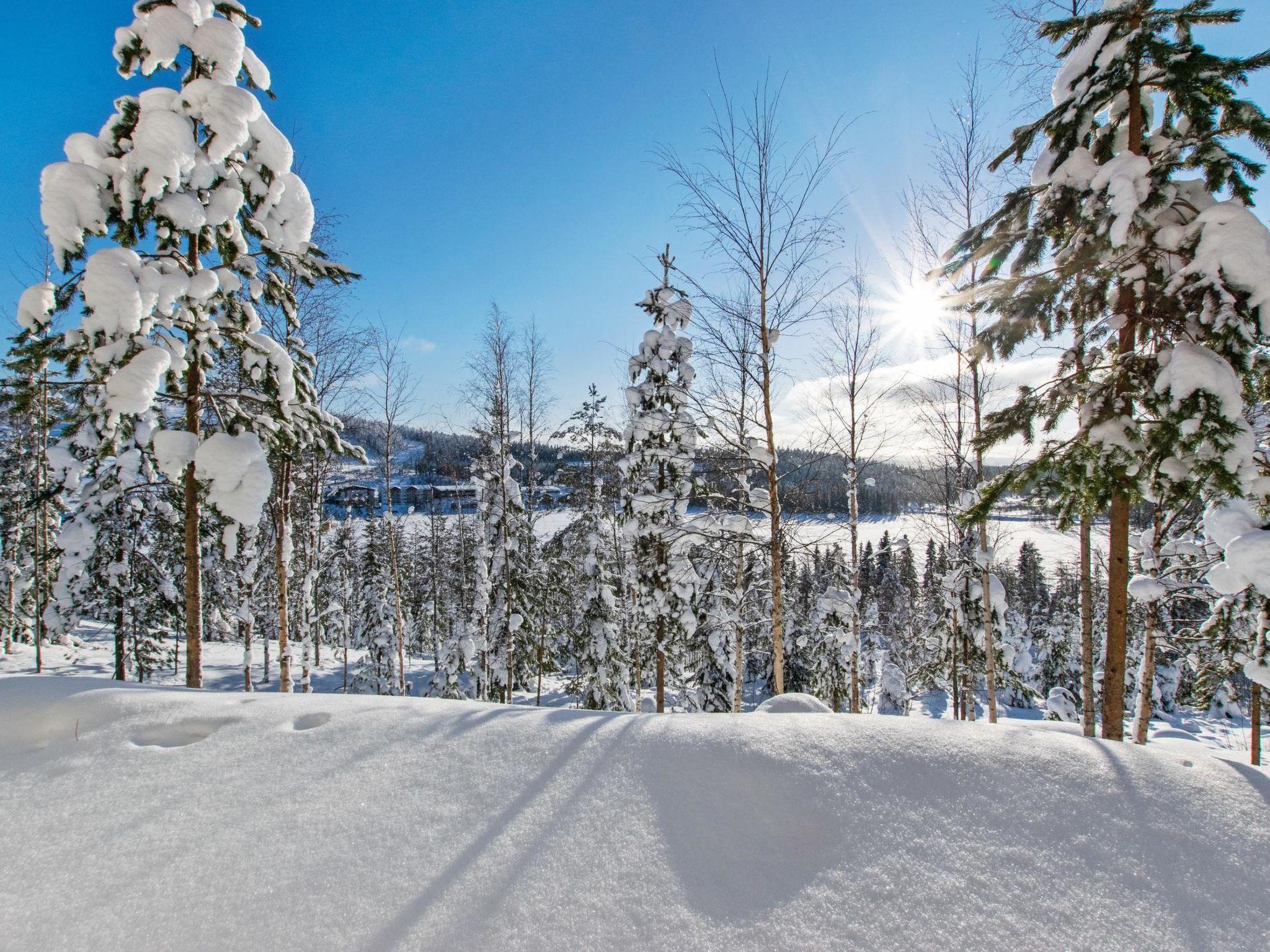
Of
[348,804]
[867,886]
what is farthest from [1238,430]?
[348,804]

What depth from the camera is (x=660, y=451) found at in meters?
10.5

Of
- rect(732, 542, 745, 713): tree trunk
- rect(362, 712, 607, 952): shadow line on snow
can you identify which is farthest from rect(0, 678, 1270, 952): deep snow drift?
rect(732, 542, 745, 713): tree trunk

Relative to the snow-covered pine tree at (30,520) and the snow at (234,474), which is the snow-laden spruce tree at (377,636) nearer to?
the snow-covered pine tree at (30,520)

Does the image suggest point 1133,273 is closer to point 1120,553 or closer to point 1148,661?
point 1120,553

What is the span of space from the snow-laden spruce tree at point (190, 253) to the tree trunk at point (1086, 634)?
1022cm

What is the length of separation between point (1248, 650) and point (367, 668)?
91.9ft

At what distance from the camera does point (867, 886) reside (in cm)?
256

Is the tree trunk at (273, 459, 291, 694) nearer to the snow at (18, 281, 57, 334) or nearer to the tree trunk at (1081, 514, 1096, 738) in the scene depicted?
the snow at (18, 281, 57, 334)

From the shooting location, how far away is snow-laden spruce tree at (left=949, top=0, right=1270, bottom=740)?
15.1 ft

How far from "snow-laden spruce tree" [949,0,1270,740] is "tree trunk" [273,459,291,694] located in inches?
417

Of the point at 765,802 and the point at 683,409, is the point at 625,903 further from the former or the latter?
the point at 683,409

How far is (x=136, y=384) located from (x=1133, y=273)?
960cm

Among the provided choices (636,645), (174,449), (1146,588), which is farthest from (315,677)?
(1146,588)

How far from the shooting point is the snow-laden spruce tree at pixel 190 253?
16.9ft
